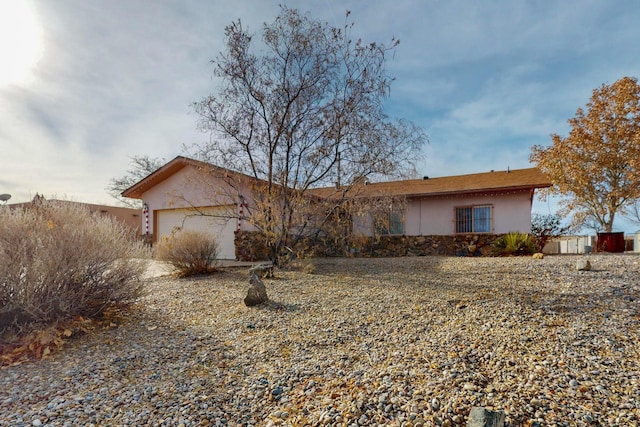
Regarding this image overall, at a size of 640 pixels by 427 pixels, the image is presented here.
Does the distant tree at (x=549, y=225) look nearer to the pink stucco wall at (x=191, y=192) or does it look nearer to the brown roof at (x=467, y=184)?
the brown roof at (x=467, y=184)

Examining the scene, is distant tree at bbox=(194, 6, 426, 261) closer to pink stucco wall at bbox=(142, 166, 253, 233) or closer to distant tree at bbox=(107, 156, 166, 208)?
pink stucco wall at bbox=(142, 166, 253, 233)

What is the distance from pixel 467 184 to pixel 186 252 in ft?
33.6

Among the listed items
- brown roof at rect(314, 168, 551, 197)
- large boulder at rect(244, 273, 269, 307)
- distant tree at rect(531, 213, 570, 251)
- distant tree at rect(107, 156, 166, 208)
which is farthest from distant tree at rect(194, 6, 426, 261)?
distant tree at rect(107, 156, 166, 208)

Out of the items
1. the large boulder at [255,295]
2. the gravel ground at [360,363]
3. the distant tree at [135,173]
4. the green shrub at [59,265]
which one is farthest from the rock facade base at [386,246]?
the distant tree at [135,173]

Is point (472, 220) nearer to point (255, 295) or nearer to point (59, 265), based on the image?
point (255, 295)

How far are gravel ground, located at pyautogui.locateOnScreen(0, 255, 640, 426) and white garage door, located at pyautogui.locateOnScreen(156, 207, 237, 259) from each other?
6214 millimetres

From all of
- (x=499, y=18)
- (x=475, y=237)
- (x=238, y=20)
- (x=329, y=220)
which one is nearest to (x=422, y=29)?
(x=499, y=18)

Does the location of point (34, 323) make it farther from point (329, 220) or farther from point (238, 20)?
point (238, 20)

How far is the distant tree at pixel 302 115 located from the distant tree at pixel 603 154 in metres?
8.66

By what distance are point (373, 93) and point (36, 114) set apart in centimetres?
786

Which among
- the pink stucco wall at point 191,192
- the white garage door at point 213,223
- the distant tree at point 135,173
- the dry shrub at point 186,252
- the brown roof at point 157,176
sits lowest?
the dry shrub at point 186,252

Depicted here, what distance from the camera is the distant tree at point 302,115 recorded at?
26.8 ft

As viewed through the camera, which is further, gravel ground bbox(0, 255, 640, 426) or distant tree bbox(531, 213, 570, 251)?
distant tree bbox(531, 213, 570, 251)

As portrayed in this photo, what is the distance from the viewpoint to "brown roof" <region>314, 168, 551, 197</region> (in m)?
9.82
